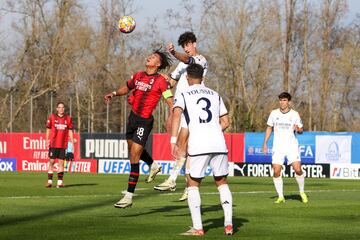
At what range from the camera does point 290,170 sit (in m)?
38.0

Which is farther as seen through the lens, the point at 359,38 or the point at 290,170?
the point at 359,38

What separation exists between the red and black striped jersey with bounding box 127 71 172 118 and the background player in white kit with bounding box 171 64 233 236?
332 centimetres

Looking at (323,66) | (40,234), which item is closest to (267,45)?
(323,66)

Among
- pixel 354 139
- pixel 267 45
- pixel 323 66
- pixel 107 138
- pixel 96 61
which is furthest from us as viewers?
pixel 96 61

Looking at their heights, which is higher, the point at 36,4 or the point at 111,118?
the point at 36,4

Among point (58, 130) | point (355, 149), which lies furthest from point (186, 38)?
point (355, 149)

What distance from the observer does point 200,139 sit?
37.3ft

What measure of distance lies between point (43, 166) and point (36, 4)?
2504 cm

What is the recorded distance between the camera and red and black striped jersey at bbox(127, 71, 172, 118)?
14.9m

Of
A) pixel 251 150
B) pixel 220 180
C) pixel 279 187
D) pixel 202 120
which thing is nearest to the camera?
pixel 202 120

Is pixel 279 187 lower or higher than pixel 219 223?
higher

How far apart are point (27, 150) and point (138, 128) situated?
30327 mm

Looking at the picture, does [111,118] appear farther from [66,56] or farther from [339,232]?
[339,232]

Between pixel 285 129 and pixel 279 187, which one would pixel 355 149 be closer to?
pixel 285 129
